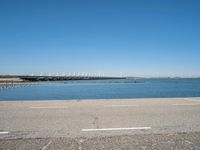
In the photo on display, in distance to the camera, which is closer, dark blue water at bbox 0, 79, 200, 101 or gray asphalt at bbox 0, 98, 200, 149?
gray asphalt at bbox 0, 98, 200, 149

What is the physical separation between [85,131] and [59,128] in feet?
3.25

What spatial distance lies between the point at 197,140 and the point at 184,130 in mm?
1311

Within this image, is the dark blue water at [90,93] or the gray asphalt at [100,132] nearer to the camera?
the gray asphalt at [100,132]

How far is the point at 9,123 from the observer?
845 centimetres

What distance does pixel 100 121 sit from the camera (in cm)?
869

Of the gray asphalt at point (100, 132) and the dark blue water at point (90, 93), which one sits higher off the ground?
the gray asphalt at point (100, 132)

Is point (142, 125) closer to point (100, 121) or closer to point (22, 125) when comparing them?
point (100, 121)

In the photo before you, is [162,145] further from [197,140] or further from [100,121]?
[100,121]

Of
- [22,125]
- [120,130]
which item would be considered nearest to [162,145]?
[120,130]

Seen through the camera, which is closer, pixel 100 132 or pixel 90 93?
pixel 100 132

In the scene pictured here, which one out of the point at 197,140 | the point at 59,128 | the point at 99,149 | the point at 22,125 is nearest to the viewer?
the point at 99,149

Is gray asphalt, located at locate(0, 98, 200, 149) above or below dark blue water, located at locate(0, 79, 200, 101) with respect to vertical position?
above

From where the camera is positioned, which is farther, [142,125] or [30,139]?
[142,125]

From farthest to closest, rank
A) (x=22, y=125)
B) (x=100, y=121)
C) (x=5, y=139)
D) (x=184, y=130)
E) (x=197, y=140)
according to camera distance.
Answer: (x=100, y=121), (x=22, y=125), (x=184, y=130), (x=5, y=139), (x=197, y=140)
